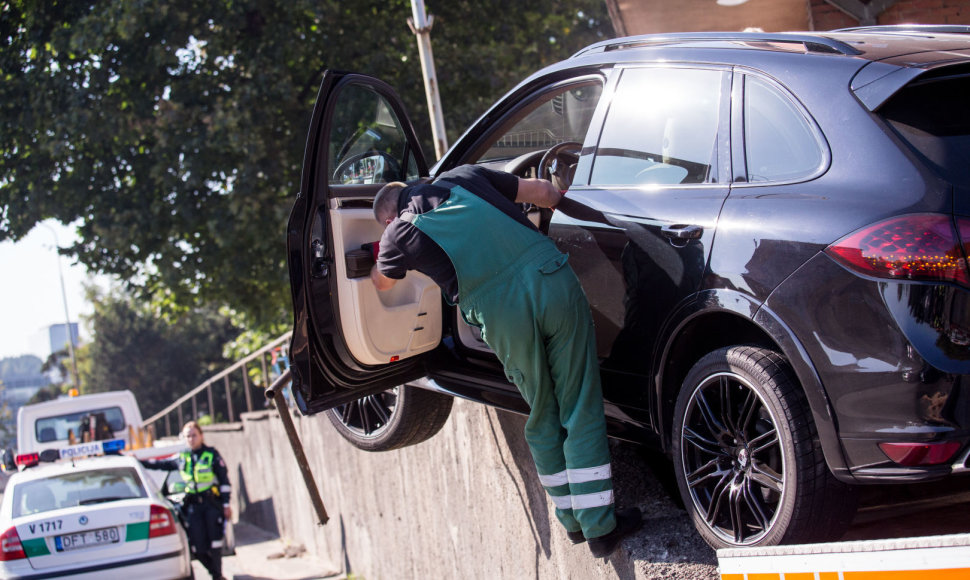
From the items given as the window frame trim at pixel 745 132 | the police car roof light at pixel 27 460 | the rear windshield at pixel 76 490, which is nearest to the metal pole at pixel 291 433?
the window frame trim at pixel 745 132

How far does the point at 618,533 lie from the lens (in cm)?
387

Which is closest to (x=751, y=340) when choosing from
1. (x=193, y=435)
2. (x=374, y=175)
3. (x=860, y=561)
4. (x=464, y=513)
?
(x=860, y=561)

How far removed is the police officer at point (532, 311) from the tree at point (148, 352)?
48.0 metres

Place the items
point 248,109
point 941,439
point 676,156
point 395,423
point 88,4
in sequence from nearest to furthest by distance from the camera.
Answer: point 941,439 → point 676,156 → point 395,423 → point 248,109 → point 88,4

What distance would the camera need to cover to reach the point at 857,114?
2883 millimetres

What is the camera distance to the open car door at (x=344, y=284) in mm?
4262

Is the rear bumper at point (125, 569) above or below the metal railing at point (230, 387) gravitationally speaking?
below

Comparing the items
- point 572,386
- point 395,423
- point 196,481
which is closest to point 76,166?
point 196,481

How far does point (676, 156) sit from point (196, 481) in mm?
9123

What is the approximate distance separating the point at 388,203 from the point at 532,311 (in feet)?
2.72

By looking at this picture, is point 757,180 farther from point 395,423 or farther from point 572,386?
point 395,423

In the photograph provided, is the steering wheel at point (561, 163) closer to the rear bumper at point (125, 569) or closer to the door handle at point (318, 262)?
the door handle at point (318, 262)

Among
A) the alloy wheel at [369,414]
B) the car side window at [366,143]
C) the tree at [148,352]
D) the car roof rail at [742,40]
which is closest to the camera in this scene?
the car roof rail at [742,40]

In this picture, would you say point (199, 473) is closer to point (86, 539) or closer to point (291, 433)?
point (86, 539)
